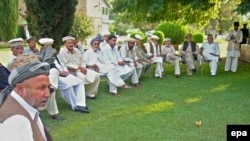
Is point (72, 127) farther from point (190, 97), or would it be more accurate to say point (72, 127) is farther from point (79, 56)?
point (190, 97)

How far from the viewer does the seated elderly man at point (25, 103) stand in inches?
70.2

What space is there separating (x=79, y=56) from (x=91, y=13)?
31.9 meters

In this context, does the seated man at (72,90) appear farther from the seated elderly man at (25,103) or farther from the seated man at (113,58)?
the seated elderly man at (25,103)

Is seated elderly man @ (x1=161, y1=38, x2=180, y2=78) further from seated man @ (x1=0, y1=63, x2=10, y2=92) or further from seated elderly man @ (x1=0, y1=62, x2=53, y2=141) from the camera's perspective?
seated elderly man @ (x1=0, y1=62, x2=53, y2=141)

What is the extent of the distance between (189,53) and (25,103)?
9.24 meters

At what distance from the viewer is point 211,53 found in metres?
10.7

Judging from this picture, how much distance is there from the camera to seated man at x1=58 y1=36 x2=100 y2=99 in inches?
285

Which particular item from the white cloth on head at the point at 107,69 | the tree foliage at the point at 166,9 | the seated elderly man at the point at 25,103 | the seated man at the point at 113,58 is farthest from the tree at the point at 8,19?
the seated elderly man at the point at 25,103

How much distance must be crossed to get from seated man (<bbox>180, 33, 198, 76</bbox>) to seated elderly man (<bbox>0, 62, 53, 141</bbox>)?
8.91 meters

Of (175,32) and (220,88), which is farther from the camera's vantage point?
(175,32)

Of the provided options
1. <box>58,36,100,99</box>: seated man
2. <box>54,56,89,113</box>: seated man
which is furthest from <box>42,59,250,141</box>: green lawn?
<box>58,36,100,99</box>: seated man

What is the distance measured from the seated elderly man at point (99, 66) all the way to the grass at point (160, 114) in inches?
10.4

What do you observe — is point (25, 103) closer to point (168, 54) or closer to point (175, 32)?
point (168, 54)

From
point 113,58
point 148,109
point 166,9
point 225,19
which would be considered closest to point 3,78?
point 148,109
